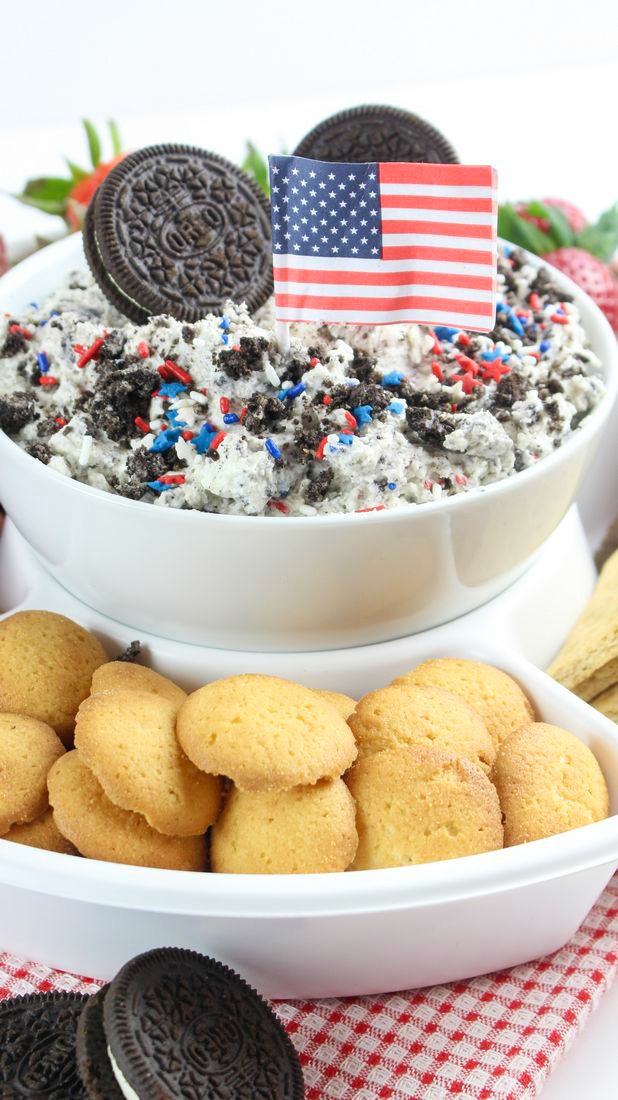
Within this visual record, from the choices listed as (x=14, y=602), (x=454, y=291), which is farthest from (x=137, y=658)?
(x=454, y=291)

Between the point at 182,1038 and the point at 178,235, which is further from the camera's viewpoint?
the point at 178,235

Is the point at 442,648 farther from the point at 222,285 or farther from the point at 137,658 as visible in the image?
the point at 222,285

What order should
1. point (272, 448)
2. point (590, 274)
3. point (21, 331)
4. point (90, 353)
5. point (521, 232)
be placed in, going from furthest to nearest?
point (521, 232) < point (590, 274) < point (21, 331) < point (90, 353) < point (272, 448)

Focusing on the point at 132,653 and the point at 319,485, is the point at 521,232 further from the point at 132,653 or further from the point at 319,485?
the point at 132,653

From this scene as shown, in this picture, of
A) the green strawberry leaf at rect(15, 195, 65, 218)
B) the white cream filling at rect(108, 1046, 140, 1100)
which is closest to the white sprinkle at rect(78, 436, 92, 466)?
the white cream filling at rect(108, 1046, 140, 1100)

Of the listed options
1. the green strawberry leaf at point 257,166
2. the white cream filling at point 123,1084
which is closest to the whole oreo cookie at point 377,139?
the green strawberry leaf at point 257,166

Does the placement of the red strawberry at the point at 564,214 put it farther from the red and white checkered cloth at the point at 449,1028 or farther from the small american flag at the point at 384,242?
the red and white checkered cloth at the point at 449,1028

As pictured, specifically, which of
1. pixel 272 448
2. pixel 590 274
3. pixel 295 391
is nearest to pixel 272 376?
pixel 295 391

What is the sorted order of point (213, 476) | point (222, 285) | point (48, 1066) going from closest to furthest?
point (48, 1066), point (213, 476), point (222, 285)
